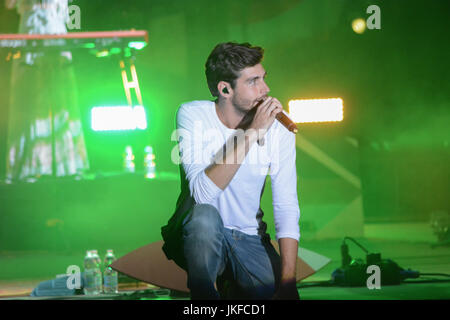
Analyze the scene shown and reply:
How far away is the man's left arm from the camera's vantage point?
5.77ft

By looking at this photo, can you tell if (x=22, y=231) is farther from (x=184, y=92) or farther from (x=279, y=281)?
(x=279, y=281)

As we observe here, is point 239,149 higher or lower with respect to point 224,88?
lower

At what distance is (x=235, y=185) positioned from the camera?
1.95 m

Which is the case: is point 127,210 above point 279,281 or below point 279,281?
above

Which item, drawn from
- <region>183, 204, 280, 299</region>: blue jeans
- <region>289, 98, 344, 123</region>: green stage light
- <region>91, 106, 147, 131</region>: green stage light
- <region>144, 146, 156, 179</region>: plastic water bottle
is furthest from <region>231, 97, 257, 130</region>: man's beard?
<region>91, 106, 147, 131</region>: green stage light

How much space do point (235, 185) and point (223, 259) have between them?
0.86 ft

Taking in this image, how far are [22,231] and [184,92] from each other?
267 centimetres

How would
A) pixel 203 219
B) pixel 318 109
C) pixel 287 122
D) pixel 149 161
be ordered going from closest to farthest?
pixel 203 219, pixel 287 122, pixel 318 109, pixel 149 161

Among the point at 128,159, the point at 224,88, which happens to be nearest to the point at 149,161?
the point at 128,159

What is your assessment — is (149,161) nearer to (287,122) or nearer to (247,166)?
(247,166)

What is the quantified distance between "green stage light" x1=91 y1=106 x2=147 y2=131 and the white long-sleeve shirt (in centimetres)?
521

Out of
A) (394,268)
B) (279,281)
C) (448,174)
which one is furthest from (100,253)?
(448,174)

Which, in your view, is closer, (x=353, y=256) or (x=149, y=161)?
(x=353, y=256)

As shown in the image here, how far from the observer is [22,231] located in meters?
6.24
